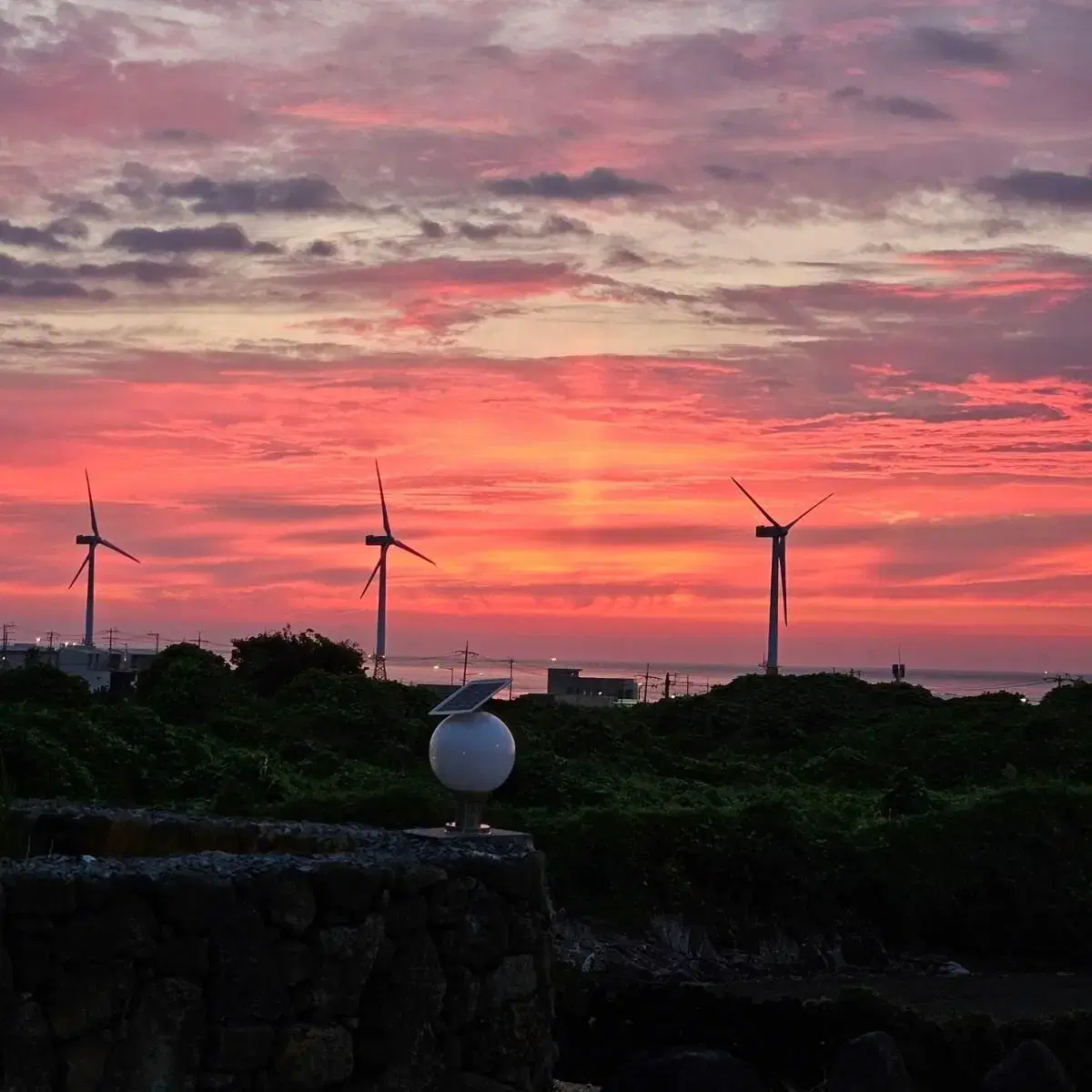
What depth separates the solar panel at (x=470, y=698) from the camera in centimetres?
1131

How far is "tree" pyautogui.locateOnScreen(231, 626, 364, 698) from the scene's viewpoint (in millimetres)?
41062

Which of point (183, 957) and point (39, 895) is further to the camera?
point (183, 957)

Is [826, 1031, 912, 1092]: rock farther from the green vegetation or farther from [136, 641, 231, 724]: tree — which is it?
[136, 641, 231, 724]: tree

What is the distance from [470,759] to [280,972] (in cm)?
227

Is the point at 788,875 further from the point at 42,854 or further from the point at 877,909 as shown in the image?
the point at 42,854

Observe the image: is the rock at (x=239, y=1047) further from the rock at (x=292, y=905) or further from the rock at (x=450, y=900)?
the rock at (x=450, y=900)

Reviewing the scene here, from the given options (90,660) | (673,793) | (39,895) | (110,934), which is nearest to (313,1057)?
(110,934)

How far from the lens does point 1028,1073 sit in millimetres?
13172

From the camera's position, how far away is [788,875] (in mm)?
21797

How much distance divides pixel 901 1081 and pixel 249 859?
19.1 feet

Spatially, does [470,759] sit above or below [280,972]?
above

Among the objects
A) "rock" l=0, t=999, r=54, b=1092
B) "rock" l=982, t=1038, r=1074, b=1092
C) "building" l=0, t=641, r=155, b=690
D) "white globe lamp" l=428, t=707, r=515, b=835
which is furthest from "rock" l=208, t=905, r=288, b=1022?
"building" l=0, t=641, r=155, b=690

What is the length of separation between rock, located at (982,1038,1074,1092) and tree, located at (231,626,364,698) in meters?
28.4

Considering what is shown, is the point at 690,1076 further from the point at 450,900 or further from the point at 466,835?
the point at 450,900
